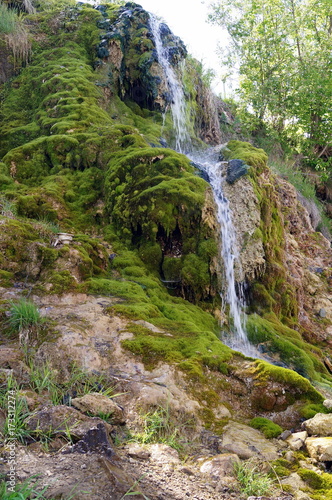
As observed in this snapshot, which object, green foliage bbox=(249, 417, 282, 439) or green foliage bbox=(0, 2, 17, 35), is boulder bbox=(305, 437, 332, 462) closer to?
green foliage bbox=(249, 417, 282, 439)

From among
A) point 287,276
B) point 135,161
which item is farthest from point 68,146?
point 287,276

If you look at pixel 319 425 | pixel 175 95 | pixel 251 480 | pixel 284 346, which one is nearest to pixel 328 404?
pixel 319 425

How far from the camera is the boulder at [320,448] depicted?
305 cm

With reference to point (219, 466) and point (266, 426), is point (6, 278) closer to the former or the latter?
point (219, 466)

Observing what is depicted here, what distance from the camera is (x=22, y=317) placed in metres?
4.03

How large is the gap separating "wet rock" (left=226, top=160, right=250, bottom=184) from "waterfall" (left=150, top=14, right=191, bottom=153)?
3.11 meters

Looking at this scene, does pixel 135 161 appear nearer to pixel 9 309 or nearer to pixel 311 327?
pixel 9 309

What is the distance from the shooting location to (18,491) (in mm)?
1873

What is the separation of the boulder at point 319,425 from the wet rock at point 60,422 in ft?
6.51

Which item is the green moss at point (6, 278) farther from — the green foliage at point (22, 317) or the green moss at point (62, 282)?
the green foliage at point (22, 317)

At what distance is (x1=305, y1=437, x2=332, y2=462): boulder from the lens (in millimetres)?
3049

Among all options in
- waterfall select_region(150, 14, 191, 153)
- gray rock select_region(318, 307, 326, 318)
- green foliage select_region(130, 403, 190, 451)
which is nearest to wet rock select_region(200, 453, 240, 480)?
green foliage select_region(130, 403, 190, 451)

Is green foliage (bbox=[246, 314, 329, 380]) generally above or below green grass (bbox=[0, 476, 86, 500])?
below

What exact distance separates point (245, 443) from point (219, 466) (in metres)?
0.58
